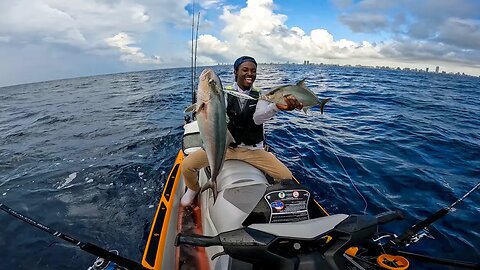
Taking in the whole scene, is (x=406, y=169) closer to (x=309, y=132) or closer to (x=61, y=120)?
(x=309, y=132)

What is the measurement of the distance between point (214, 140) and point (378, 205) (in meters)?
5.18

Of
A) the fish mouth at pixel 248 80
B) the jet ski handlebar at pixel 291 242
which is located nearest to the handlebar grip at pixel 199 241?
the jet ski handlebar at pixel 291 242

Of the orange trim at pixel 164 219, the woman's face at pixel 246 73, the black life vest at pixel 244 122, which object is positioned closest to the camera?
the orange trim at pixel 164 219

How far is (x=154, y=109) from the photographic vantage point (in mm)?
19750

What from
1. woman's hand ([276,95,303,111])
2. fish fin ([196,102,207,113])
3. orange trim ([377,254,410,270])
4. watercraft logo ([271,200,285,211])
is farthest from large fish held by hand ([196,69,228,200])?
orange trim ([377,254,410,270])

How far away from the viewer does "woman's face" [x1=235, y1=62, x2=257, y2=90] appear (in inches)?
182

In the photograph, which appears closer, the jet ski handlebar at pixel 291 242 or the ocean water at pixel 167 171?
the jet ski handlebar at pixel 291 242

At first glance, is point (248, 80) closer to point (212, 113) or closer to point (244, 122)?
point (244, 122)

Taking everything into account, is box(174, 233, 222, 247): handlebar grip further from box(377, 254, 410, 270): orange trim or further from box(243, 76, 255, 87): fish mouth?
box(243, 76, 255, 87): fish mouth

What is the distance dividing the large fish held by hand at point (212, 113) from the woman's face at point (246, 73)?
1.45 metres

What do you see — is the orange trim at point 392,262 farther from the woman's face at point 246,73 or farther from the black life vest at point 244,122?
the woman's face at point 246,73

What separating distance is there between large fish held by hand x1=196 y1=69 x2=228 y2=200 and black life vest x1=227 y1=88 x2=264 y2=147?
1.38m

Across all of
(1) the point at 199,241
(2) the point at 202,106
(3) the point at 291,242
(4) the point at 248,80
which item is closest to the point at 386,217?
(3) the point at 291,242

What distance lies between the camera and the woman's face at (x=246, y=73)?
15.2 ft
